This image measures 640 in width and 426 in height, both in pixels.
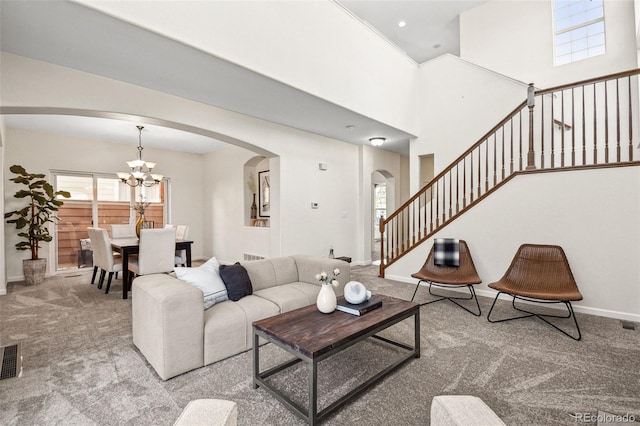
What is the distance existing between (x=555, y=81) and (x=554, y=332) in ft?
14.0

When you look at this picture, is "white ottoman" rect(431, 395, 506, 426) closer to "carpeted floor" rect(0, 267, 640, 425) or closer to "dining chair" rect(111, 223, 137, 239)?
"carpeted floor" rect(0, 267, 640, 425)

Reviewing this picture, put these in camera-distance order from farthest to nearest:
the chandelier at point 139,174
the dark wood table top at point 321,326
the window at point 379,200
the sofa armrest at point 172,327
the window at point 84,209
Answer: the window at point 379,200 < the window at point 84,209 < the chandelier at point 139,174 < the sofa armrest at point 172,327 < the dark wood table top at point 321,326

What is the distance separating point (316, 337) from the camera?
1.92 meters

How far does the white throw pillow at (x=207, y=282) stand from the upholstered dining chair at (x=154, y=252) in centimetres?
207

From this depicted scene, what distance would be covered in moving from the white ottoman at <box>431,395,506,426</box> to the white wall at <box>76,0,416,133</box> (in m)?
3.16

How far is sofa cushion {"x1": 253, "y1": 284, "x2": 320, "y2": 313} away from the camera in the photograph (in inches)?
114

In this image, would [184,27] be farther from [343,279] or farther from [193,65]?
[343,279]

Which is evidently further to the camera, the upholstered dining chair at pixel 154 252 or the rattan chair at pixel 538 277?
the upholstered dining chair at pixel 154 252

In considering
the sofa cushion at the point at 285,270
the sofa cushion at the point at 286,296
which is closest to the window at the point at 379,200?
the sofa cushion at the point at 285,270

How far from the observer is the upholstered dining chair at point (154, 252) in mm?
4441

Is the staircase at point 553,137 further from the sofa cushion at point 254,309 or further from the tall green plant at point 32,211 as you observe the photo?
the tall green plant at point 32,211

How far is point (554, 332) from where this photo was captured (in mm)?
3074

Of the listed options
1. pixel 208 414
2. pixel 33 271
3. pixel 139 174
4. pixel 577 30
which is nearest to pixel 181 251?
pixel 139 174

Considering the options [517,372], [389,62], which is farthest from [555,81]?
[517,372]
